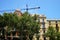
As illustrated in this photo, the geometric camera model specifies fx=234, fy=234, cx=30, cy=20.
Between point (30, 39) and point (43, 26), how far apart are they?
11.3 meters

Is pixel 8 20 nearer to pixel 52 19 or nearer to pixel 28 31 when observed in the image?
pixel 28 31

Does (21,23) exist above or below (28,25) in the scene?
above

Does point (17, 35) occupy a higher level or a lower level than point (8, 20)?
lower

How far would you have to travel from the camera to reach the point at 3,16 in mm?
70812

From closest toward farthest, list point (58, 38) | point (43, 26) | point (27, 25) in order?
point (27, 25) → point (58, 38) → point (43, 26)

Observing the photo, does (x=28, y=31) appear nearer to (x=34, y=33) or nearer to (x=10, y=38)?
(x=34, y=33)

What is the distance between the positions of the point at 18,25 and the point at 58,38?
1364 cm

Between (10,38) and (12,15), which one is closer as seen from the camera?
(12,15)

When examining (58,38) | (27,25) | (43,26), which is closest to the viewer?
(27,25)

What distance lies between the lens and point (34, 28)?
69.2 metres

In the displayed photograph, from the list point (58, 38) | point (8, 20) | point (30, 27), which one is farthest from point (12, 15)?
point (58, 38)

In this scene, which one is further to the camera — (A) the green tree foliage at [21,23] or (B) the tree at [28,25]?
(A) the green tree foliage at [21,23]

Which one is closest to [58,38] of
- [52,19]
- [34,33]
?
[34,33]

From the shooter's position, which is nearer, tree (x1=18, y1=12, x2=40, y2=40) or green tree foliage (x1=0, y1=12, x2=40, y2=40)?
tree (x1=18, y1=12, x2=40, y2=40)
